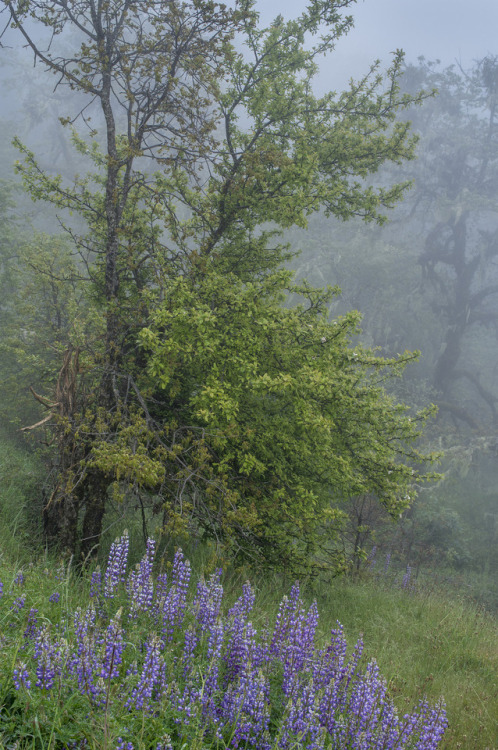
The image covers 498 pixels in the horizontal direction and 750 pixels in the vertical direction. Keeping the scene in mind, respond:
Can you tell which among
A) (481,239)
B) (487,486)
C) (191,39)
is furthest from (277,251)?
(481,239)

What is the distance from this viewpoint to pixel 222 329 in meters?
7.46

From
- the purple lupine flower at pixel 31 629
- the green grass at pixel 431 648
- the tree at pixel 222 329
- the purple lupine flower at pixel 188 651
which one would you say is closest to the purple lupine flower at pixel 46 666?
the purple lupine flower at pixel 31 629

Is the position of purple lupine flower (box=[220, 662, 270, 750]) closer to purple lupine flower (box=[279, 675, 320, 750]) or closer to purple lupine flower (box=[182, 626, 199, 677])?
purple lupine flower (box=[279, 675, 320, 750])

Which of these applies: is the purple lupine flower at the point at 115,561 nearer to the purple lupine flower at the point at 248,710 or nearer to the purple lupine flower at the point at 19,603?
the purple lupine flower at the point at 19,603

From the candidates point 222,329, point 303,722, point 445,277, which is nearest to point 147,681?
point 303,722

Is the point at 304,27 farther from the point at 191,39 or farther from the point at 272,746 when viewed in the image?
the point at 272,746

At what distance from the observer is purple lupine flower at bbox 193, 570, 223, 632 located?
317cm

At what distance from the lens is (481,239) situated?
45031mm

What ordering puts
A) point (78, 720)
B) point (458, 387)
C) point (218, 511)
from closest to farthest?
point (78, 720), point (218, 511), point (458, 387)

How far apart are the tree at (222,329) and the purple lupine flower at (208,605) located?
2.56m

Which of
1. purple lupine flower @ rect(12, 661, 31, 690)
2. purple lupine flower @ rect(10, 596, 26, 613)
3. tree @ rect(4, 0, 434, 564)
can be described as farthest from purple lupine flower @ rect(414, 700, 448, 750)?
tree @ rect(4, 0, 434, 564)

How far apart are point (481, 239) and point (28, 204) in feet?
176

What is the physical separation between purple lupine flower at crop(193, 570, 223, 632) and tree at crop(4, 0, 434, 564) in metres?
2.56

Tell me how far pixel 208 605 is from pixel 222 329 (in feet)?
15.8
